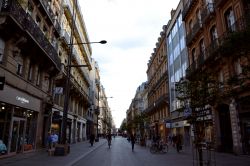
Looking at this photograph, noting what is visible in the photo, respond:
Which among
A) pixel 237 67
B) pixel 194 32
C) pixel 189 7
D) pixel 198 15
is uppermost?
pixel 189 7

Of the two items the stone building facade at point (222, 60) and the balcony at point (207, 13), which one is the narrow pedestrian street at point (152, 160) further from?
the balcony at point (207, 13)

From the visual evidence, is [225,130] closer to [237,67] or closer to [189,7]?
[237,67]

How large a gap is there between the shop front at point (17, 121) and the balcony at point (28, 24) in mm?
3703

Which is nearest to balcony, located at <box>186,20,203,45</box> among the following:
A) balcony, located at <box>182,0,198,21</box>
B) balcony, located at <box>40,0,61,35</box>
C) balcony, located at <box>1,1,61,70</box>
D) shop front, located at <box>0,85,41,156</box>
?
balcony, located at <box>182,0,198,21</box>

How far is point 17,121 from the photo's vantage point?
16281 mm

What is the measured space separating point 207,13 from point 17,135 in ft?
61.6

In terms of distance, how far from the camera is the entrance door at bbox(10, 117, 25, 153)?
15.7m

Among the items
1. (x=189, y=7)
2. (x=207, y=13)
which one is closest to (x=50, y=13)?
(x=207, y=13)

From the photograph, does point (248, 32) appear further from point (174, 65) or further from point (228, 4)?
point (174, 65)

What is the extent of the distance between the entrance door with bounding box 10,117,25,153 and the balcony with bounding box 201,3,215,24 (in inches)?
700

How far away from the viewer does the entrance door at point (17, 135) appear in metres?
15.7

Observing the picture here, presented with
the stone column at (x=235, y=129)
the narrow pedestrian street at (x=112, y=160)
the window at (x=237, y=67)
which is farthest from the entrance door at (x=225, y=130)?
the window at (x=237, y=67)

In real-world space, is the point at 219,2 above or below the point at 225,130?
above

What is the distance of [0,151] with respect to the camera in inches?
534
